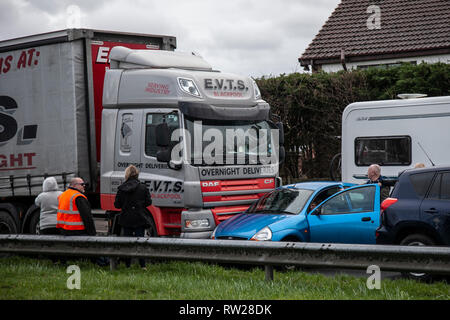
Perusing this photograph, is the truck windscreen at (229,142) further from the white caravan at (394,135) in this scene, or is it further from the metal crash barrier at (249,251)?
the white caravan at (394,135)

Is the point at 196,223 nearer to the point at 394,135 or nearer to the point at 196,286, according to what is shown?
the point at 196,286

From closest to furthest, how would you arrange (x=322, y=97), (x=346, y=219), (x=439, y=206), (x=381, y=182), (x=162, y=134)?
(x=439, y=206)
(x=346, y=219)
(x=162, y=134)
(x=381, y=182)
(x=322, y=97)

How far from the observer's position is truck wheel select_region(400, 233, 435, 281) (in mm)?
10203

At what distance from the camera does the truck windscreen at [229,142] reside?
499 inches

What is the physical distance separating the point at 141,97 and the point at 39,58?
2.43 metres

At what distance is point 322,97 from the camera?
20.2m

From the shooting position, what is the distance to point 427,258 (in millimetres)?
8852

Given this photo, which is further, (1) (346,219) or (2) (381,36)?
(2) (381,36)

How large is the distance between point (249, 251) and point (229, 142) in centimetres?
346

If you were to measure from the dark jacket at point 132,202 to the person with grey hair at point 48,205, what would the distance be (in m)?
1.59

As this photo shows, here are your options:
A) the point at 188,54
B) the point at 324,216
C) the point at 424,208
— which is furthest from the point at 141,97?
the point at 424,208

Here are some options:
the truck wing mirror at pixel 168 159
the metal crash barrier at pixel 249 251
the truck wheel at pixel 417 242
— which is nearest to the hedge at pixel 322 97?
the truck wing mirror at pixel 168 159

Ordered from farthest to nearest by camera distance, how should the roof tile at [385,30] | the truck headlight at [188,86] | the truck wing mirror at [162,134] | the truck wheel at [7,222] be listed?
1. the roof tile at [385,30]
2. the truck wheel at [7,222]
3. the truck headlight at [188,86]
4. the truck wing mirror at [162,134]

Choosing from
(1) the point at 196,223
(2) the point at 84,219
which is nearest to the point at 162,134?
(1) the point at 196,223
